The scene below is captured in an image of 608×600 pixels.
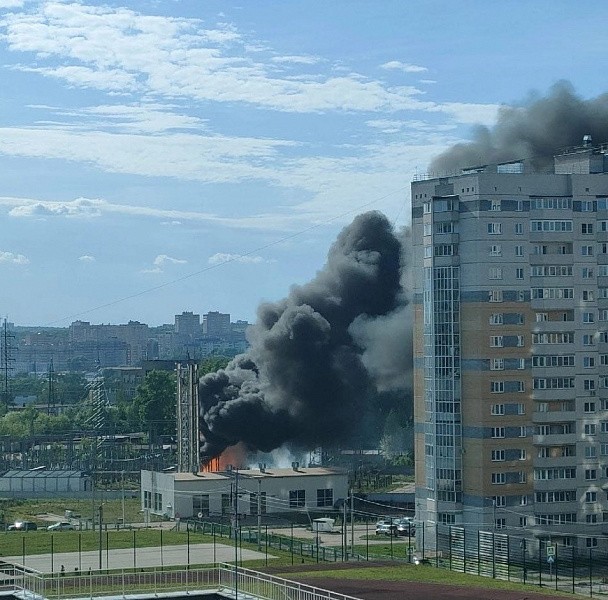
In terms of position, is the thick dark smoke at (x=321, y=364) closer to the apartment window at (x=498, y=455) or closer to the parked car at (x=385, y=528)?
the parked car at (x=385, y=528)

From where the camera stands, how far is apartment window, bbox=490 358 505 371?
67375 mm

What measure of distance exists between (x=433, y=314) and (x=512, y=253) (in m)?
4.98

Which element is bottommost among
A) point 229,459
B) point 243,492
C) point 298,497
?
point 298,497

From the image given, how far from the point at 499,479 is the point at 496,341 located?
6.73 m

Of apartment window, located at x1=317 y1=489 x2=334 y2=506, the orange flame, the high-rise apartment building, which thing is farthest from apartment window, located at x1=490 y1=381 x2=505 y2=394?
the orange flame

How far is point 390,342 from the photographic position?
4333 inches

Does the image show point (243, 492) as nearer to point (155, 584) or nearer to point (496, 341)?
point (496, 341)

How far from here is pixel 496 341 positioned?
221 feet

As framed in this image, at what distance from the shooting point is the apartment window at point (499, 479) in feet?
219

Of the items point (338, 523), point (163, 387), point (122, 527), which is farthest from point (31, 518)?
point (163, 387)

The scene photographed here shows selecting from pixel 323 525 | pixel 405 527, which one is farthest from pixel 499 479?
A: pixel 323 525

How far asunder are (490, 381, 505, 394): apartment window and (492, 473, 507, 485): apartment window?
159 inches

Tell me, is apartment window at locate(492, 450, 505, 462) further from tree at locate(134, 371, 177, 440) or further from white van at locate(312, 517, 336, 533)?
tree at locate(134, 371, 177, 440)

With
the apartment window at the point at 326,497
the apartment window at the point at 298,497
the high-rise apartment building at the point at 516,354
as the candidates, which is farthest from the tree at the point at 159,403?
the high-rise apartment building at the point at 516,354
